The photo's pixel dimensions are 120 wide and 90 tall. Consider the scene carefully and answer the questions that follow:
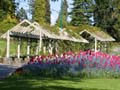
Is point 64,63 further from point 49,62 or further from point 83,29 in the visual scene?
point 83,29

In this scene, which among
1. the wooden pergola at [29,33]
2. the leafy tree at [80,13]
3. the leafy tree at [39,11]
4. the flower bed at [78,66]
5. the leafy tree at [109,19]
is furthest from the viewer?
the leafy tree at [39,11]

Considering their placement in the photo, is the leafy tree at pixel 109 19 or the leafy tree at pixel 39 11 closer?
the leafy tree at pixel 109 19

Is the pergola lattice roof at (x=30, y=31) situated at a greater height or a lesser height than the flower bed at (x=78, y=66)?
greater

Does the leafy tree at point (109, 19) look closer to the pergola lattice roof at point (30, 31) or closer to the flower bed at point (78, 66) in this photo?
the pergola lattice roof at point (30, 31)

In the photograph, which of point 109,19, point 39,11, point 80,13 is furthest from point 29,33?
point 39,11

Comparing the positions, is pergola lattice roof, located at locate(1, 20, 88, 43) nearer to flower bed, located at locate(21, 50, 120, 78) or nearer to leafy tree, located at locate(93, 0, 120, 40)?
flower bed, located at locate(21, 50, 120, 78)

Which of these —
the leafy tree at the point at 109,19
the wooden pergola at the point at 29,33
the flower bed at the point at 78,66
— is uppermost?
the leafy tree at the point at 109,19

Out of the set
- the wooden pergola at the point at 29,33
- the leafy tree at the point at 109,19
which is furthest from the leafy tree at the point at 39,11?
the wooden pergola at the point at 29,33

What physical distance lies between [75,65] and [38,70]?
1788 mm

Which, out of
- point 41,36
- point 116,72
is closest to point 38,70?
point 116,72

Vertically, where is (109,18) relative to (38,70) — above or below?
above

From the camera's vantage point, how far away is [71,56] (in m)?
23.2

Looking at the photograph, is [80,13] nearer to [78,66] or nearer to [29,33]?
[29,33]

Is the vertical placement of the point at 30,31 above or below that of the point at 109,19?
below
